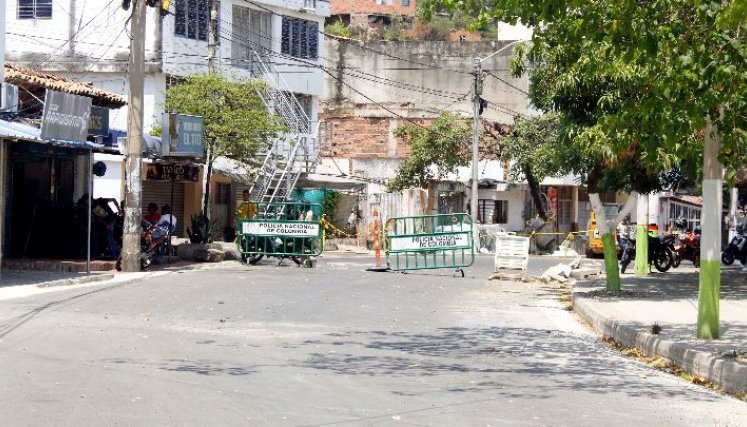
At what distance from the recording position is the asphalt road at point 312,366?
30.3 ft

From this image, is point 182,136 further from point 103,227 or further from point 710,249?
point 710,249

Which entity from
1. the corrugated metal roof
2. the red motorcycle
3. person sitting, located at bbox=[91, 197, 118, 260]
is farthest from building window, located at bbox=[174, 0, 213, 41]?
the red motorcycle

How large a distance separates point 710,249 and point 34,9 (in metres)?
34.7

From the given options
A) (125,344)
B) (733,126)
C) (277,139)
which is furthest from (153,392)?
(277,139)

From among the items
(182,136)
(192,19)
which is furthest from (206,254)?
(192,19)

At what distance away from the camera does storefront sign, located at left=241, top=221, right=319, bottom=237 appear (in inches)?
1208

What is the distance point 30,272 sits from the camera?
25.1 m

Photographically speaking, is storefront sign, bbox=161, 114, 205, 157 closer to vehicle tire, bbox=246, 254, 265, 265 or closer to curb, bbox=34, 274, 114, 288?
vehicle tire, bbox=246, 254, 265, 265

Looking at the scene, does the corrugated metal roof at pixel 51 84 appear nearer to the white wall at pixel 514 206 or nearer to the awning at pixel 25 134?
the awning at pixel 25 134

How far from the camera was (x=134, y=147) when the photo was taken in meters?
27.6

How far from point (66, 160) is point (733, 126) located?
20.6m

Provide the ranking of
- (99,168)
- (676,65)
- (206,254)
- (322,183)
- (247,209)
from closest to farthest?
(676,65), (99,168), (206,254), (247,209), (322,183)

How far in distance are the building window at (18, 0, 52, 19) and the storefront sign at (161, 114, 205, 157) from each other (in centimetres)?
1539

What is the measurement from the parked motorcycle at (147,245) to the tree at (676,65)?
14926 mm
